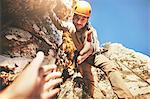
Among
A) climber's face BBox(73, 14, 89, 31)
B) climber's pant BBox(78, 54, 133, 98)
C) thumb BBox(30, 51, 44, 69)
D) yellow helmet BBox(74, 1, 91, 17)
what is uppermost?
yellow helmet BBox(74, 1, 91, 17)

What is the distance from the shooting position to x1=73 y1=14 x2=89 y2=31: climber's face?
7.57 feet

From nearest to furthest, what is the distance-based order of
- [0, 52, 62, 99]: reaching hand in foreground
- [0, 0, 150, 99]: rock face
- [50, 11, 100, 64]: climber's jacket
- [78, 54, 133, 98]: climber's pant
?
[0, 52, 62, 99]: reaching hand in foreground < [0, 0, 150, 99]: rock face < [50, 11, 100, 64]: climber's jacket < [78, 54, 133, 98]: climber's pant

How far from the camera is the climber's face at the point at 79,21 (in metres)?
2.31

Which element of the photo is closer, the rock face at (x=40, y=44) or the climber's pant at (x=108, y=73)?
the rock face at (x=40, y=44)

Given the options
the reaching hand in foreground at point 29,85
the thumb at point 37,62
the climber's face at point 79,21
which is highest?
the climber's face at point 79,21

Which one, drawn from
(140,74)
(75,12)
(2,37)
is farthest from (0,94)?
(140,74)

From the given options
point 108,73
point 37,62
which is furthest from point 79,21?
point 37,62

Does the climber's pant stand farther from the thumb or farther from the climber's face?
the thumb

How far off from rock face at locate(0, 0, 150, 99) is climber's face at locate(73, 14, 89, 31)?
6 centimetres

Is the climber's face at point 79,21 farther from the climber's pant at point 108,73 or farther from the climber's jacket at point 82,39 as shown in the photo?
the climber's pant at point 108,73

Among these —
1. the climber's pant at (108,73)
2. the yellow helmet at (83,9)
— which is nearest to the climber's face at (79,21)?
the yellow helmet at (83,9)

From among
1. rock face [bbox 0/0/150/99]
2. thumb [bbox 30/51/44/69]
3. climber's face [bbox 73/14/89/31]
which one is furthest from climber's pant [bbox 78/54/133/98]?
thumb [bbox 30/51/44/69]

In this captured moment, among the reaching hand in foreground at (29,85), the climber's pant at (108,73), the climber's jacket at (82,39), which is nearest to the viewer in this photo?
the reaching hand in foreground at (29,85)

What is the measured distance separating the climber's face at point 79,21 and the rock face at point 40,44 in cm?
6
